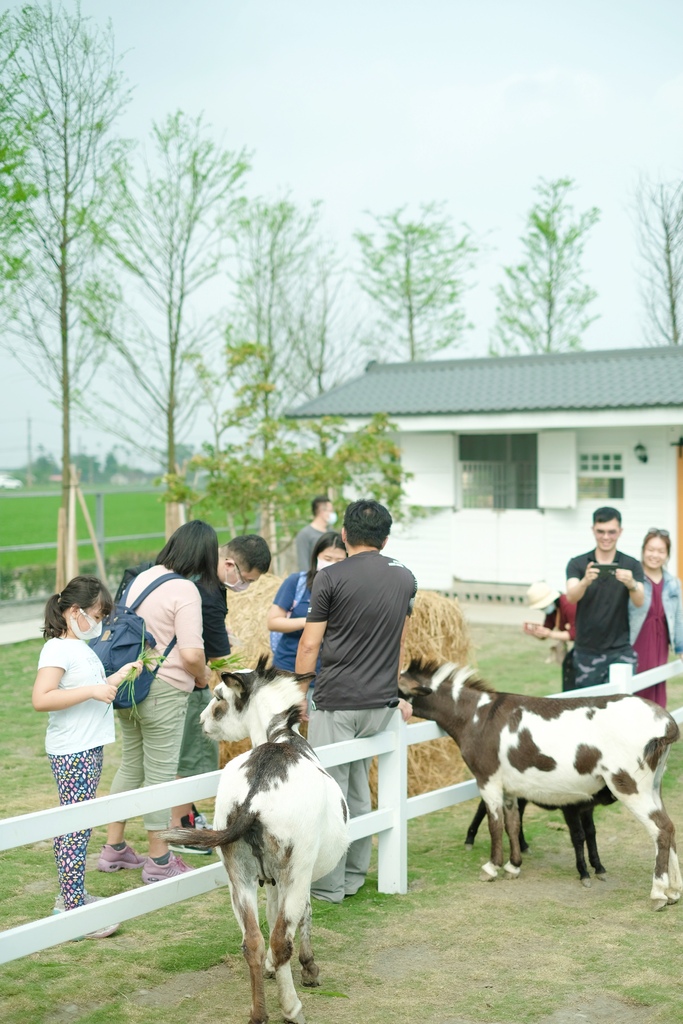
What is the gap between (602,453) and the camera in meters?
16.0

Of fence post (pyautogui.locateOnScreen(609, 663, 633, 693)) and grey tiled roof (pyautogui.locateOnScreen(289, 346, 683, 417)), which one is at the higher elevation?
grey tiled roof (pyautogui.locateOnScreen(289, 346, 683, 417))

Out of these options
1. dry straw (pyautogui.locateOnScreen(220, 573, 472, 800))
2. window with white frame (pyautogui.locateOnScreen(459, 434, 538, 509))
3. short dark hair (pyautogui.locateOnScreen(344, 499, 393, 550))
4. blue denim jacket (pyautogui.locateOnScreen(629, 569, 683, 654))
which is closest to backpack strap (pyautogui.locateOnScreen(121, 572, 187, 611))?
short dark hair (pyautogui.locateOnScreen(344, 499, 393, 550))

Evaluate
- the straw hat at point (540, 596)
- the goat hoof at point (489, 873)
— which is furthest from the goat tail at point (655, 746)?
the straw hat at point (540, 596)

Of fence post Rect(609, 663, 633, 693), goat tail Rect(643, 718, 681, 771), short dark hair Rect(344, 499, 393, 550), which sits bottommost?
goat tail Rect(643, 718, 681, 771)

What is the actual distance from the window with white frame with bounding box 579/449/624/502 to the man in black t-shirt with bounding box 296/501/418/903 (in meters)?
11.7

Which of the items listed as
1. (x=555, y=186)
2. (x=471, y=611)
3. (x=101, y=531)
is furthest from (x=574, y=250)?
(x=101, y=531)

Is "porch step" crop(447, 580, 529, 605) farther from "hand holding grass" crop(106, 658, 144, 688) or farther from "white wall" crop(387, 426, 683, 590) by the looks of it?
"hand holding grass" crop(106, 658, 144, 688)

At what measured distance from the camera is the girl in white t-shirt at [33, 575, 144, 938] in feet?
13.5

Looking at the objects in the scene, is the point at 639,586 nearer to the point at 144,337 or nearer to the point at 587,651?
the point at 587,651

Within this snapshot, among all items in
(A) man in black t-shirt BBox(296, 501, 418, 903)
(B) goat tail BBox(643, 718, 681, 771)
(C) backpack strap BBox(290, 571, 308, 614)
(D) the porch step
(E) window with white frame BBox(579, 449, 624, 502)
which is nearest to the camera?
(A) man in black t-shirt BBox(296, 501, 418, 903)

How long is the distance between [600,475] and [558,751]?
1164 centimetres

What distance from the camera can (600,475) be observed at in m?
15.9

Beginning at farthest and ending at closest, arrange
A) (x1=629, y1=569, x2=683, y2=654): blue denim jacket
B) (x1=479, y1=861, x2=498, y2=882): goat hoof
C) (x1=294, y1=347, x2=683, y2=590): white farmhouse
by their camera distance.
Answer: (x1=294, y1=347, x2=683, y2=590): white farmhouse < (x1=629, y1=569, x2=683, y2=654): blue denim jacket < (x1=479, y1=861, x2=498, y2=882): goat hoof

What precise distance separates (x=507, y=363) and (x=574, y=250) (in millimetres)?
10601
